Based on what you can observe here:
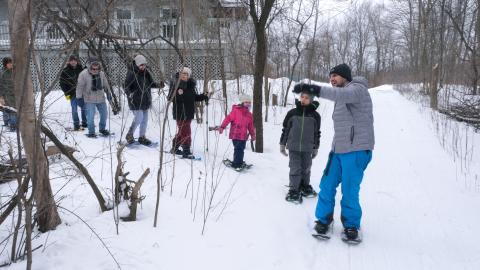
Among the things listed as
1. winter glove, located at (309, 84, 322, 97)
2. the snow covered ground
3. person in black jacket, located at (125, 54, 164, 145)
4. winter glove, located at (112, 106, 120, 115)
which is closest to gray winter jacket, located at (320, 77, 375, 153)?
winter glove, located at (309, 84, 322, 97)

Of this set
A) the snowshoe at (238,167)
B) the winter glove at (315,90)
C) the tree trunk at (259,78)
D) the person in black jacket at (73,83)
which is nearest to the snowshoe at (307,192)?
the snowshoe at (238,167)

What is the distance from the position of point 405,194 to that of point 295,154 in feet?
6.14

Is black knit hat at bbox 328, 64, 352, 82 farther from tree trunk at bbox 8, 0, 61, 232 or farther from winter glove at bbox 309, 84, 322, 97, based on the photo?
tree trunk at bbox 8, 0, 61, 232

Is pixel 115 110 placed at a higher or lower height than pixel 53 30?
lower

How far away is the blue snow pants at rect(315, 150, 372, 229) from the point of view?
12.7 ft

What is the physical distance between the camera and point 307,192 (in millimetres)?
5297

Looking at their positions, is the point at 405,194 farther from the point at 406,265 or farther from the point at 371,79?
the point at 371,79

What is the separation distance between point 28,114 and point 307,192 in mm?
3587

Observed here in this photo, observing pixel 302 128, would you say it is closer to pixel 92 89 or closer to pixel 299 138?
pixel 299 138

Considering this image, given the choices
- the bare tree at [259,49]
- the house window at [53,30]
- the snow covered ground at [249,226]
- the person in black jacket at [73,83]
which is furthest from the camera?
the person in black jacket at [73,83]

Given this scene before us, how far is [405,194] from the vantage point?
566 centimetres

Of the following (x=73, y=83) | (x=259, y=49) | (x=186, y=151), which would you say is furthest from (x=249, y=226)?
(x=73, y=83)

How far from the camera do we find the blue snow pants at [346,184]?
3.88 metres

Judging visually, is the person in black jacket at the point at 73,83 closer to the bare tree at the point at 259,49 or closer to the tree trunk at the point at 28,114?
the bare tree at the point at 259,49
